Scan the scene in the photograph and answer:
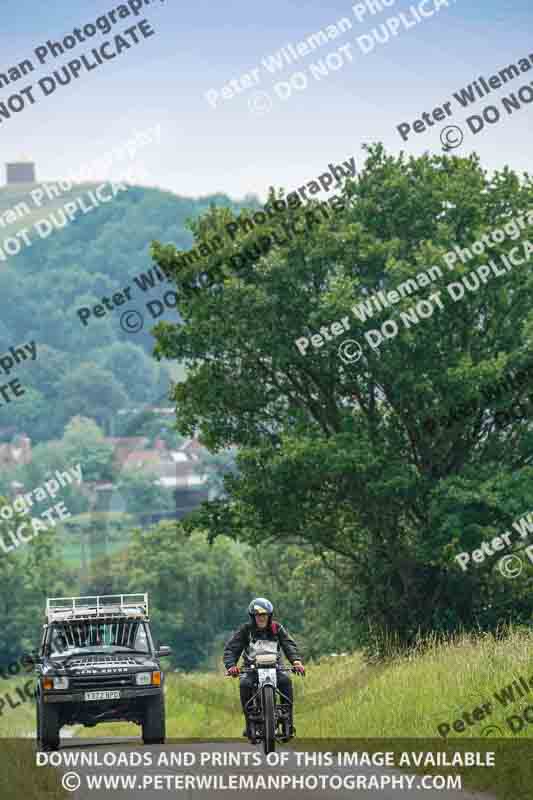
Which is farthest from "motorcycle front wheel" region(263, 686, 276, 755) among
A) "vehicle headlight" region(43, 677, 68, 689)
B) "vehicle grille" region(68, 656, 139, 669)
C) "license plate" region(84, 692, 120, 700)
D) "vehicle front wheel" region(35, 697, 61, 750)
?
"vehicle front wheel" region(35, 697, 61, 750)

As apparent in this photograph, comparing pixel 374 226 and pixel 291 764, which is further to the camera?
pixel 374 226

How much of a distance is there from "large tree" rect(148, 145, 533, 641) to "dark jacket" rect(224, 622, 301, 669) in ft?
69.4

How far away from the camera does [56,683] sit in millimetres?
17562

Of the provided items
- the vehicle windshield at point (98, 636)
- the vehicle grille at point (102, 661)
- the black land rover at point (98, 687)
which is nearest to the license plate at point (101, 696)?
the black land rover at point (98, 687)

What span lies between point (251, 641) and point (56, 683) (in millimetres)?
2779

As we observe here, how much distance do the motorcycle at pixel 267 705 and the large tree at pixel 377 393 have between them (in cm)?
2148

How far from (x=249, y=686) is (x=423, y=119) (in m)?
25.2

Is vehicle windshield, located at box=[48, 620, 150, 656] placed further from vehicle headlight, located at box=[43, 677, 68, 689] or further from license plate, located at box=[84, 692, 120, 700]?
license plate, located at box=[84, 692, 120, 700]

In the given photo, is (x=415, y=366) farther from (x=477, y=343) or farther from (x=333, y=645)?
(x=333, y=645)

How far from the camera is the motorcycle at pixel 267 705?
15547mm

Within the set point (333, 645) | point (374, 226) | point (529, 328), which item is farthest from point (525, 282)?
point (333, 645)

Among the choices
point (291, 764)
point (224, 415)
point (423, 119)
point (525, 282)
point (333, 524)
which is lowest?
point (291, 764)

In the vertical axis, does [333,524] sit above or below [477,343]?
below

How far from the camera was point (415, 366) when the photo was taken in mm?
38938
